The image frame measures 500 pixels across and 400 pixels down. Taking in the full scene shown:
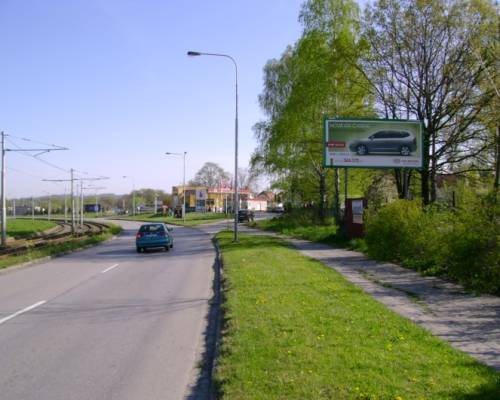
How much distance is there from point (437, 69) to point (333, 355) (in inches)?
734

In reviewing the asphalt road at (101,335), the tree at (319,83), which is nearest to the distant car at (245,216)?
the tree at (319,83)

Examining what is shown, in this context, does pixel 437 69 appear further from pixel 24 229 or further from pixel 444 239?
pixel 24 229

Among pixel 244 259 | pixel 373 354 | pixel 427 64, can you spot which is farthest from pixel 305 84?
pixel 373 354

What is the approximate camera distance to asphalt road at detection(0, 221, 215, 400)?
561 centimetres

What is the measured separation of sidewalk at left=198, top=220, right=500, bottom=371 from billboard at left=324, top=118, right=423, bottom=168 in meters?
8.11

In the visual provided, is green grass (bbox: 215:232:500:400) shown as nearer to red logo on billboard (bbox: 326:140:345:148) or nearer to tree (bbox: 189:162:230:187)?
red logo on billboard (bbox: 326:140:345:148)

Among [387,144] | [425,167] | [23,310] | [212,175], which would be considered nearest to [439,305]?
[23,310]

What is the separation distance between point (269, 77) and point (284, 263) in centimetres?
3197

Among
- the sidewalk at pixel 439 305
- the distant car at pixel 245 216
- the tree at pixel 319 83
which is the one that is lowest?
the sidewalk at pixel 439 305

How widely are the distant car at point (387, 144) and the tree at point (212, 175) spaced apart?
350ft

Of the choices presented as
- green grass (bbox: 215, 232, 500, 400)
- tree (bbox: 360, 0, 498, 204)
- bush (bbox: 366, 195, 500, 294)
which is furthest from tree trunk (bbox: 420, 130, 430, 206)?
green grass (bbox: 215, 232, 500, 400)

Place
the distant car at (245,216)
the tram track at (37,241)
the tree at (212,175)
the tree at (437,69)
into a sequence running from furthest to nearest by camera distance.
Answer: the tree at (212,175) → the distant car at (245,216) → the tram track at (37,241) → the tree at (437,69)

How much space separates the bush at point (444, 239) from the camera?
33.8ft

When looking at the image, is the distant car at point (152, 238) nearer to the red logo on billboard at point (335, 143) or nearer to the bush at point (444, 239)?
the red logo on billboard at point (335, 143)
